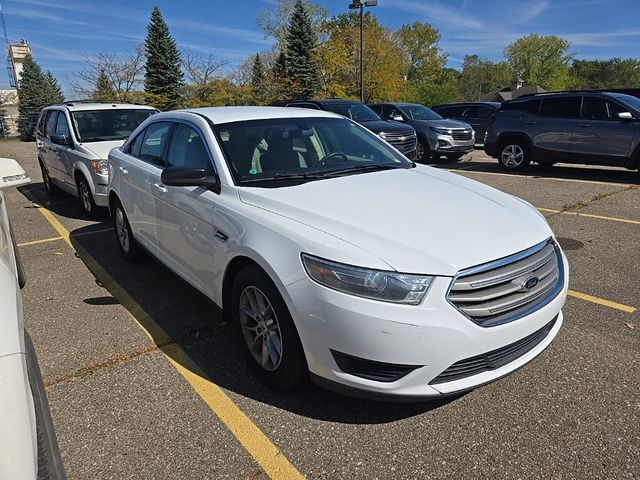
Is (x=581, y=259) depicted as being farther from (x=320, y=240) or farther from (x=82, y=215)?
(x=82, y=215)

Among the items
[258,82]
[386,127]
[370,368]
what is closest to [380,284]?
[370,368]

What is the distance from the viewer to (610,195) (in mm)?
8133

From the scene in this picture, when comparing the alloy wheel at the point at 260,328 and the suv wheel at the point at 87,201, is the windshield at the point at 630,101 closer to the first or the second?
the alloy wheel at the point at 260,328

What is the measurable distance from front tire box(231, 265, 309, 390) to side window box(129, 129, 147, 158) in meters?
2.49

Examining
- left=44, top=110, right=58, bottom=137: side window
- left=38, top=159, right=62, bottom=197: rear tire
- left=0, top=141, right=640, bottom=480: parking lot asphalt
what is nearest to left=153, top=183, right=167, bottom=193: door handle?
left=0, top=141, right=640, bottom=480: parking lot asphalt

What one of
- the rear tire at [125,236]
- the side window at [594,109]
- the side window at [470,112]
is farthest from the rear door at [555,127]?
the rear tire at [125,236]

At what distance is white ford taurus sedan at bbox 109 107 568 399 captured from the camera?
2189 mm

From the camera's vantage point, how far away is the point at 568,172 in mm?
10859

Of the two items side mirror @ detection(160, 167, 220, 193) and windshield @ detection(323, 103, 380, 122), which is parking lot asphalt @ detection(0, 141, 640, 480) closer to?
side mirror @ detection(160, 167, 220, 193)

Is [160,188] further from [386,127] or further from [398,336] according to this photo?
[386,127]

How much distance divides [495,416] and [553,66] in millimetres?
94338

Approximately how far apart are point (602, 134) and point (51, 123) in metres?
10.7

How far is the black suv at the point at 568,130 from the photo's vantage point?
931 centimetres

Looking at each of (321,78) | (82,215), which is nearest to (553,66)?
(321,78)
